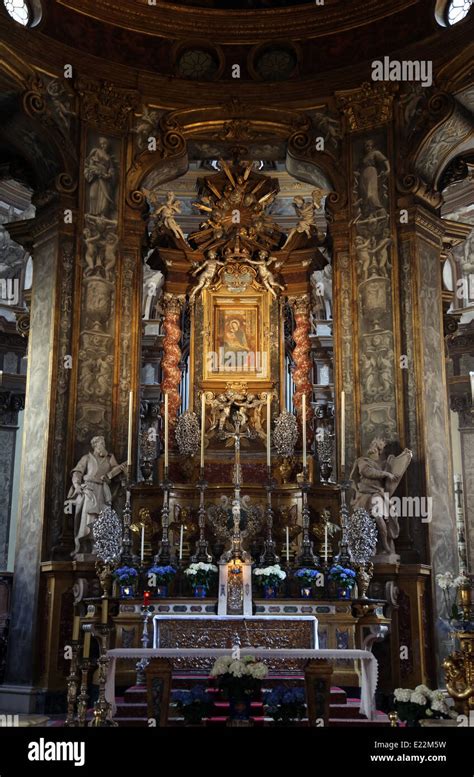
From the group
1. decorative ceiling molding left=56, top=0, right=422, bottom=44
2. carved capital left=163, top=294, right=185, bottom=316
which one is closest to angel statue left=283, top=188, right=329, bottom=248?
carved capital left=163, top=294, right=185, bottom=316

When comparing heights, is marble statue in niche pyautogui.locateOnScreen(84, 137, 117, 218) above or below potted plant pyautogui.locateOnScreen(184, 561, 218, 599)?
above

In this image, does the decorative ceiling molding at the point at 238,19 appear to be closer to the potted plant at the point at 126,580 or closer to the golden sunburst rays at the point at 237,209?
the golden sunburst rays at the point at 237,209

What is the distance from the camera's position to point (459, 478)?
926 inches

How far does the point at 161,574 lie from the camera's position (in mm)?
12578

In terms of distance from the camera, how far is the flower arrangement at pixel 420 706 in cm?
754

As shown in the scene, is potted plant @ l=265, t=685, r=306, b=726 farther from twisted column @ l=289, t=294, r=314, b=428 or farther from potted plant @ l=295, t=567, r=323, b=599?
twisted column @ l=289, t=294, r=314, b=428

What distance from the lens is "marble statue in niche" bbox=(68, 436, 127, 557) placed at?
1381 cm

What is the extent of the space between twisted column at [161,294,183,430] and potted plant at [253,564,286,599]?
3597 millimetres

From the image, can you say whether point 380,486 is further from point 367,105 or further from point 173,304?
point 367,105

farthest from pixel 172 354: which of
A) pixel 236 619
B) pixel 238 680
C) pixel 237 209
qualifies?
pixel 238 680

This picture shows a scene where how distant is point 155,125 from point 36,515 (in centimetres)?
718

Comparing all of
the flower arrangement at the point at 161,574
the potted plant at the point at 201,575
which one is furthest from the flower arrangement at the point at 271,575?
the flower arrangement at the point at 161,574

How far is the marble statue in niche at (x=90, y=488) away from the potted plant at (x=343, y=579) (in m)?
3.63

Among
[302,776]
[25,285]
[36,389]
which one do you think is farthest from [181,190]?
[302,776]
